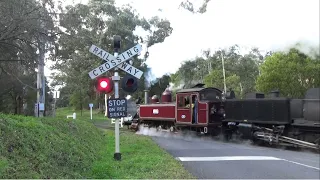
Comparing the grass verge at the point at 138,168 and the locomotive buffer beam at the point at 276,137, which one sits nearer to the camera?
the grass verge at the point at 138,168

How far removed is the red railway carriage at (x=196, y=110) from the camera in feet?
63.9

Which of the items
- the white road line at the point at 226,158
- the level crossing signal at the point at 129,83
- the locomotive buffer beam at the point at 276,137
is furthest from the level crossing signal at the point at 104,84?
the locomotive buffer beam at the point at 276,137

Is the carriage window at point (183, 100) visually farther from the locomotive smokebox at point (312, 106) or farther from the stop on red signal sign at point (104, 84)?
the stop on red signal sign at point (104, 84)

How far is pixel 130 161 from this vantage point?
31.5 feet

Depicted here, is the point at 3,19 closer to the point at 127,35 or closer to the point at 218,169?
the point at 218,169

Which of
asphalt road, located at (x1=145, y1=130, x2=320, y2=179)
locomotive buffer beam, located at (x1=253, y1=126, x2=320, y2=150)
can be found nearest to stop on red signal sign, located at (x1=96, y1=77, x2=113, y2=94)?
asphalt road, located at (x1=145, y1=130, x2=320, y2=179)

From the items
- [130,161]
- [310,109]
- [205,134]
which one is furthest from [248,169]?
[205,134]

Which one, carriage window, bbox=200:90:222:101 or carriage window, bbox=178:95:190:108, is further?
carriage window, bbox=178:95:190:108

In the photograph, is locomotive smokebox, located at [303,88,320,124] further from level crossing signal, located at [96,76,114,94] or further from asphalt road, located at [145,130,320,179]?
level crossing signal, located at [96,76,114,94]

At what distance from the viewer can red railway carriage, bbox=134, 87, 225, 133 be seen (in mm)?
19469

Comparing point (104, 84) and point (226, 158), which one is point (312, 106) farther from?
point (104, 84)

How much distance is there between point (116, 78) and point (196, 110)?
10.1m

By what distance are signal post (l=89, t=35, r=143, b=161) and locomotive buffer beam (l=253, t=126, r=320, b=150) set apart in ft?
24.9

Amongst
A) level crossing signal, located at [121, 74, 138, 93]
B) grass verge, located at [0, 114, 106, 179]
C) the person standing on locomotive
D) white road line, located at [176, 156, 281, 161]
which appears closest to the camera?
grass verge, located at [0, 114, 106, 179]
